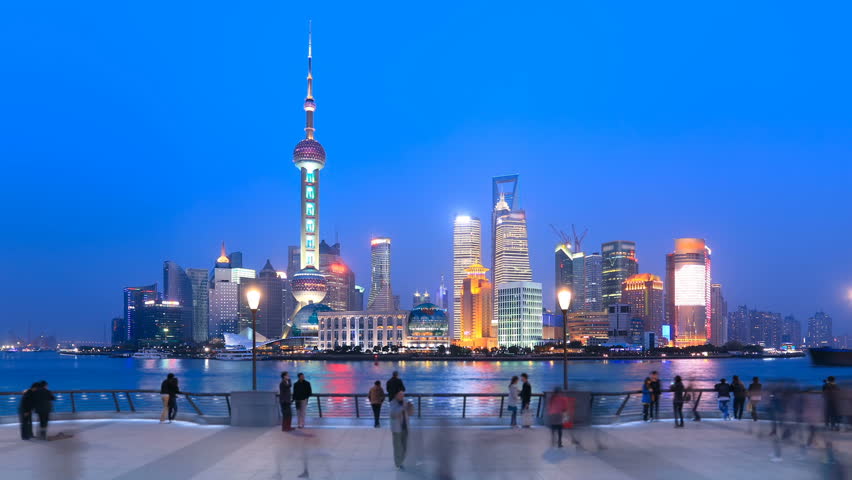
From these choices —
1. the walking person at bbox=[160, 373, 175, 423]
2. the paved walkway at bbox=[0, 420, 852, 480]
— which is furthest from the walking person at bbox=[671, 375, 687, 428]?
the walking person at bbox=[160, 373, 175, 423]

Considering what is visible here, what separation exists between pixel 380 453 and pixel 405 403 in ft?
10.4

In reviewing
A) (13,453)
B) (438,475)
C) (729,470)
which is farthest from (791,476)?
(13,453)

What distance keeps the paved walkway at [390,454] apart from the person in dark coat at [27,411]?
385 millimetres

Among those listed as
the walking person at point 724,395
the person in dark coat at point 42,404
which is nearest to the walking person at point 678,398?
the walking person at point 724,395

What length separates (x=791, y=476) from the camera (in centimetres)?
1409

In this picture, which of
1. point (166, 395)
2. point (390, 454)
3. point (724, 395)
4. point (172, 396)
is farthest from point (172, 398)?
point (724, 395)

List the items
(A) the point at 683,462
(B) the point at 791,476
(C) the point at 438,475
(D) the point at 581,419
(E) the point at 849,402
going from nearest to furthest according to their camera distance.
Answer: (C) the point at 438,475 → (B) the point at 791,476 → (A) the point at 683,462 → (E) the point at 849,402 → (D) the point at 581,419

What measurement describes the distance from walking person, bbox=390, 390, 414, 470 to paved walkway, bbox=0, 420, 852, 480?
0.28m

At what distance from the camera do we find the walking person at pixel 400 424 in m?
14.2

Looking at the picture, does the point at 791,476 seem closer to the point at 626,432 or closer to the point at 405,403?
the point at 626,432

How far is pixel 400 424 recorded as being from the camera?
14391 mm

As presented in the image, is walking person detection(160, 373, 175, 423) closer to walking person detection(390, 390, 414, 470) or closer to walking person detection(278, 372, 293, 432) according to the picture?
walking person detection(278, 372, 293, 432)

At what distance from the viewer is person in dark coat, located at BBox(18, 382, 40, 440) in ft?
60.2

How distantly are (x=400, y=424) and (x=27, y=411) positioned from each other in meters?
10.6
